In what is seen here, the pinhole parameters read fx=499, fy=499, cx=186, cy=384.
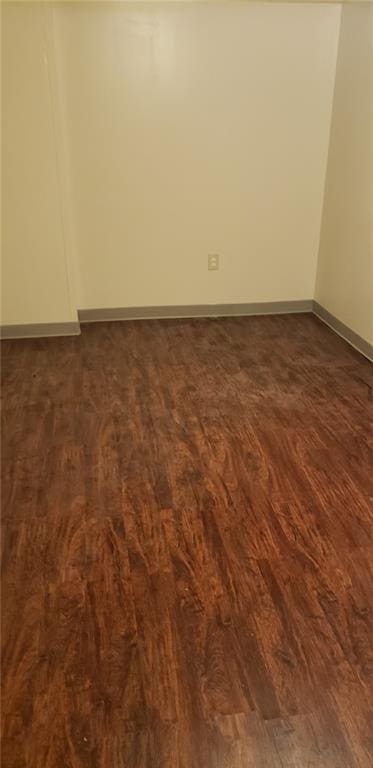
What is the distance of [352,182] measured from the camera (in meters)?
3.36

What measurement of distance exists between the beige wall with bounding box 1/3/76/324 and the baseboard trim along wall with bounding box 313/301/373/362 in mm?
1951

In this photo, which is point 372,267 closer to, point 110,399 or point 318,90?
point 318,90

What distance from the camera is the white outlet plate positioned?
12.7 ft

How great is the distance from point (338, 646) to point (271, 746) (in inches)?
13.6

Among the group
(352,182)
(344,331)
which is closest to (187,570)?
(344,331)

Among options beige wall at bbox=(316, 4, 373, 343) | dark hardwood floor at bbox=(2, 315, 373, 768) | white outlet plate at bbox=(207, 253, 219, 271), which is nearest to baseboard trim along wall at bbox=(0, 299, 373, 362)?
beige wall at bbox=(316, 4, 373, 343)

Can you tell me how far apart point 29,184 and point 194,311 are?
4.99ft

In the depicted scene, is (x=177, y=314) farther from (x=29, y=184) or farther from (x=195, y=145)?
(x=29, y=184)

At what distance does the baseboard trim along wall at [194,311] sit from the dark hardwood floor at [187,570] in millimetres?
986

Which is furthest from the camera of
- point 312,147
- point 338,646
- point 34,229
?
point 312,147

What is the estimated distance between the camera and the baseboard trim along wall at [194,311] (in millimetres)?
3955

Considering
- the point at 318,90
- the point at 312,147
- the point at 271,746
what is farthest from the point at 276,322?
the point at 271,746

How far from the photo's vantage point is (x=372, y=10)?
2.98 meters

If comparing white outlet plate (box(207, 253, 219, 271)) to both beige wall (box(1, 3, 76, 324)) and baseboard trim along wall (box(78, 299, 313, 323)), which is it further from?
beige wall (box(1, 3, 76, 324))
